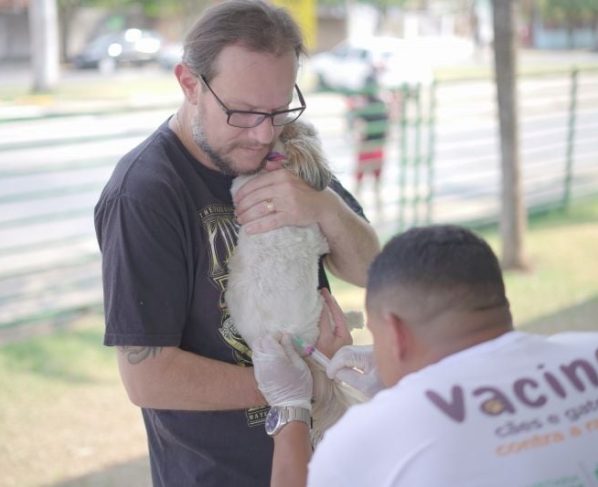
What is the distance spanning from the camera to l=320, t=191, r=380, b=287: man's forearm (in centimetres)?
249

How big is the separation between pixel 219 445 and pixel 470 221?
802cm

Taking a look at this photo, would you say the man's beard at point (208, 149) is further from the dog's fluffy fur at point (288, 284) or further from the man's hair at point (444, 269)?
the man's hair at point (444, 269)

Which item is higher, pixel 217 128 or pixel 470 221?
pixel 217 128

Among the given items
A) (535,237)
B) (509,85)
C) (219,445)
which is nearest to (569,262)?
(535,237)

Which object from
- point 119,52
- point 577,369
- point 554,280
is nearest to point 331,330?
point 577,369

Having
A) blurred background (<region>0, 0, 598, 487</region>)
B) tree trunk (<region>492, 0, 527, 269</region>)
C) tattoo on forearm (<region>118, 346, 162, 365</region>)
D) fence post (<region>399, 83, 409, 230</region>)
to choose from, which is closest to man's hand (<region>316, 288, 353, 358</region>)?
tattoo on forearm (<region>118, 346, 162, 365</region>)

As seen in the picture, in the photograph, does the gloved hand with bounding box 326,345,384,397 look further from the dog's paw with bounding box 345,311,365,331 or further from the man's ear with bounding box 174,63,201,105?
the man's ear with bounding box 174,63,201,105

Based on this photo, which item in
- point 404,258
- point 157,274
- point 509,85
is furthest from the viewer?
point 509,85

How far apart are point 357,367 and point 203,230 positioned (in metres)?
0.49

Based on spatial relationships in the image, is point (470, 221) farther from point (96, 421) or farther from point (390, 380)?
point (390, 380)

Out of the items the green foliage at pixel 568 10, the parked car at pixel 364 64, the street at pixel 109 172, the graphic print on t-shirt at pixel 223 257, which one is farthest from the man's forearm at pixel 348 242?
the green foliage at pixel 568 10

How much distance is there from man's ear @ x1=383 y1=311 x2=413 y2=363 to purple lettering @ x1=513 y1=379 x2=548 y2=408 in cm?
21

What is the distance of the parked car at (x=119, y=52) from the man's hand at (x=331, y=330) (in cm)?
3651

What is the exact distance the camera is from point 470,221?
10.1 meters
